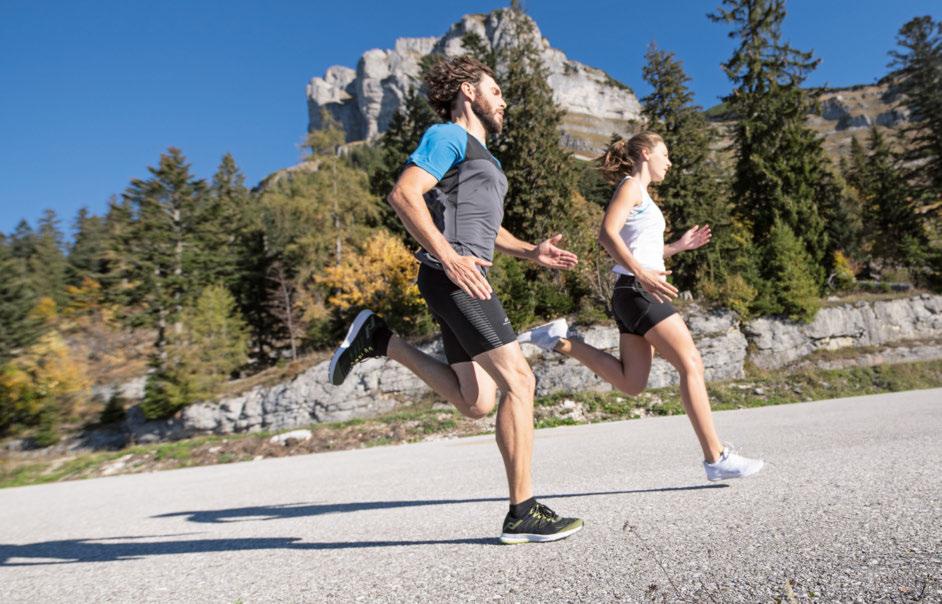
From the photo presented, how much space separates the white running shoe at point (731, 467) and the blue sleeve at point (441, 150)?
7.09ft

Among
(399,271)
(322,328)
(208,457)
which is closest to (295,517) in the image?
(208,457)

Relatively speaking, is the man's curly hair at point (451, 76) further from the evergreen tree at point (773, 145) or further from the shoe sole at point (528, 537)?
the evergreen tree at point (773, 145)

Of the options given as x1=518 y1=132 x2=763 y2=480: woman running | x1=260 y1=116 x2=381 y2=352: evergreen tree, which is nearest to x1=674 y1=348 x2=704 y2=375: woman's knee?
x1=518 y1=132 x2=763 y2=480: woman running

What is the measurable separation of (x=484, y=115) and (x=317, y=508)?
2.92 metres

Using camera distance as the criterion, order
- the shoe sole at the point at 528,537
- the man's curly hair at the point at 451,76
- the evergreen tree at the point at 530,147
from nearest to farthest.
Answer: the shoe sole at the point at 528,537
the man's curly hair at the point at 451,76
the evergreen tree at the point at 530,147

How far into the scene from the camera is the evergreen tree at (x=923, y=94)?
95.4 feet

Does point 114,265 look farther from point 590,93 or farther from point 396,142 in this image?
point 590,93

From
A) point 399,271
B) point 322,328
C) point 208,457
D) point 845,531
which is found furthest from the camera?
point 322,328

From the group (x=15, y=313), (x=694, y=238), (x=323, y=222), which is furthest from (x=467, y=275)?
(x=15, y=313)

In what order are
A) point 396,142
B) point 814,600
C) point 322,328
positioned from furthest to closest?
1. point 396,142
2. point 322,328
3. point 814,600

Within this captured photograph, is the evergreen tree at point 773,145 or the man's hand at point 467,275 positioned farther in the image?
the evergreen tree at point 773,145

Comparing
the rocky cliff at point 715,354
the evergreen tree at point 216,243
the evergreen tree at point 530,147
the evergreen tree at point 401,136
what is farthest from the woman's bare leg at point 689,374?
the evergreen tree at point 216,243

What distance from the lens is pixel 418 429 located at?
9.30 meters

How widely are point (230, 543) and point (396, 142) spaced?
3100 centimetres
